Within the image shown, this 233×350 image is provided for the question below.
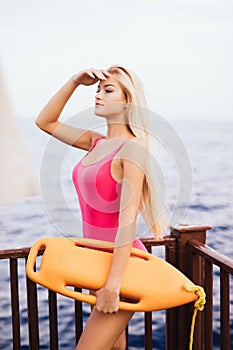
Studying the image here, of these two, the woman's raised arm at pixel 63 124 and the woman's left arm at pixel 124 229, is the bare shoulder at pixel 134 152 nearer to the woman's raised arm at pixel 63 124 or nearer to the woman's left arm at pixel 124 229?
the woman's left arm at pixel 124 229

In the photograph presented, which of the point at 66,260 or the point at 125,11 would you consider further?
the point at 125,11

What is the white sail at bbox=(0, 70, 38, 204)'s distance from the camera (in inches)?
65.3

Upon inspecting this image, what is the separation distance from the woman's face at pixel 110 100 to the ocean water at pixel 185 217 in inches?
85.1

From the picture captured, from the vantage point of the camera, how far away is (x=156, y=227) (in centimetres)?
172

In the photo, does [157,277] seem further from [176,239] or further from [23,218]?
[23,218]

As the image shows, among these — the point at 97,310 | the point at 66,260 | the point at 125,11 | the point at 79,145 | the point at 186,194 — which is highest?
the point at 125,11

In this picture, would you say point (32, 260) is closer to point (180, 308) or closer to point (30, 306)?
point (30, 306)

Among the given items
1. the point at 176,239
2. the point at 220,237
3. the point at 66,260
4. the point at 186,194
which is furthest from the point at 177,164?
the point at 220,237

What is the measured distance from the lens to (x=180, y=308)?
230cm

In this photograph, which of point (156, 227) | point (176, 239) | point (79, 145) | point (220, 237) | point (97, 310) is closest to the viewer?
Answer: point (97, 310)

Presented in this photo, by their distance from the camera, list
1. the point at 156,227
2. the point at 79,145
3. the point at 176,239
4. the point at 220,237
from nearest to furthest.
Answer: the point at 156,227 < the point at 79,145 < the point at 176,239 < the point at 220,237

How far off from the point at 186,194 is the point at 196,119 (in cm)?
375

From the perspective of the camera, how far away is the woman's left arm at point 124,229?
1538 mm

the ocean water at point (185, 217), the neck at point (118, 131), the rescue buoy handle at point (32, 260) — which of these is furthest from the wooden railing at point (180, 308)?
the ocean water at point (185, 217)
